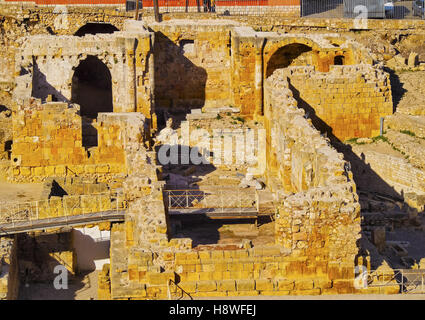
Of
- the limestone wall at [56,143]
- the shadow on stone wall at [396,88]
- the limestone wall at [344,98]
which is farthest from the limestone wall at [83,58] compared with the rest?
the shadow on stone wall at [396,88]

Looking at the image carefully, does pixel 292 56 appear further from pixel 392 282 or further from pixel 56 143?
pixel 392 282

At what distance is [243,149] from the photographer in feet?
131

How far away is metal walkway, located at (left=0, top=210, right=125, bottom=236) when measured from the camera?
31953mm

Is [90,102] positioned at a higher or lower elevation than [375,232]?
higher

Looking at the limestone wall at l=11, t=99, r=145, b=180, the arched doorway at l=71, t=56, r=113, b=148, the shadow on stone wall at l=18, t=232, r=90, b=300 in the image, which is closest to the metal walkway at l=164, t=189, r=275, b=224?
the shadow on stone wall at l=18, t=232, r=90, b=300

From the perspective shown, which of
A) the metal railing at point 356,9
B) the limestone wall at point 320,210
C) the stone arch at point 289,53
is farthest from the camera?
the metal railing at point 356,9

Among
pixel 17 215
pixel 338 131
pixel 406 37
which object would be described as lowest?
pixel 17 215

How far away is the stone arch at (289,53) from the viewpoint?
141ft

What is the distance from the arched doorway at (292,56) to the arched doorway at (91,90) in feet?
21.7

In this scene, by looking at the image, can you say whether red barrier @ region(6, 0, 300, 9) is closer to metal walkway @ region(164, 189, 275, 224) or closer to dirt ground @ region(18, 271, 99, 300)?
metal walkway @ region(164, 189, 275, 224)

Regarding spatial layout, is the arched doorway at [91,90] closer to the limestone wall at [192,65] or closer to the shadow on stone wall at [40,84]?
the shadow on stone wall at [40,84]
